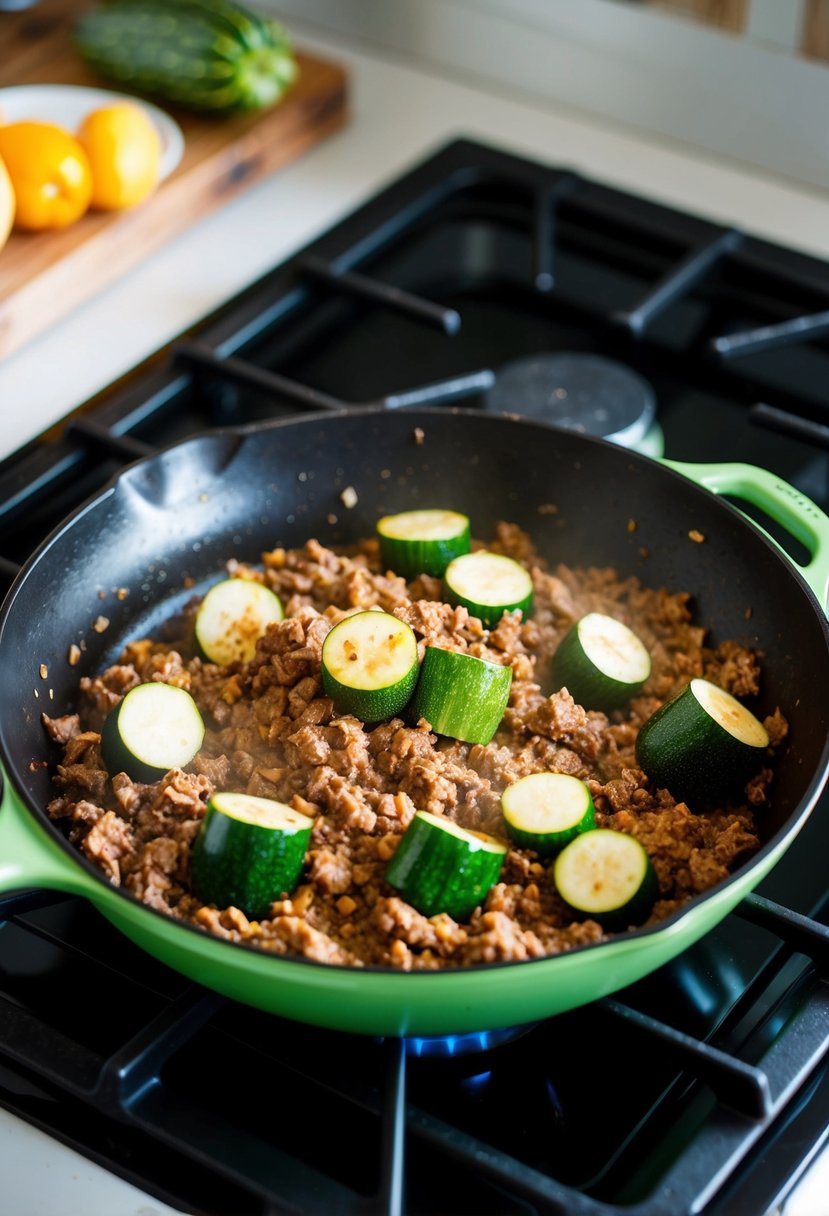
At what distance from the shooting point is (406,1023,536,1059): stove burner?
1.07 m

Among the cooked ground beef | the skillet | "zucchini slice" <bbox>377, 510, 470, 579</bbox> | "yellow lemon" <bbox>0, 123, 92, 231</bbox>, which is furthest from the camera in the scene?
"yellow lemon" <bbox>0, 123, 92, 231</bbox>

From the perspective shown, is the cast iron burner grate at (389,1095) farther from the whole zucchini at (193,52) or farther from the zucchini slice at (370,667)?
the whole zucchini at (193,52)

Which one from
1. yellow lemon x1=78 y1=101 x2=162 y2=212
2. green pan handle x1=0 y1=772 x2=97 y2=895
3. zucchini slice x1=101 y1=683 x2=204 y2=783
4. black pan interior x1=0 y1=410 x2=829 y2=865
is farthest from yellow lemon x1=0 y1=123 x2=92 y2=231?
green pan handle x1=0 y1=772 x2=97 y2=895

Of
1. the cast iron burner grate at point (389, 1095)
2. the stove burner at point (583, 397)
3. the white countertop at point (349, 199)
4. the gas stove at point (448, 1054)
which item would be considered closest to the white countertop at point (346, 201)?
the white countertop at point (349, 199)

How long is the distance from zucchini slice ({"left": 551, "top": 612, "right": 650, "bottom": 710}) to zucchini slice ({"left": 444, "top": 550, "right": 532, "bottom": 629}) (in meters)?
0.07

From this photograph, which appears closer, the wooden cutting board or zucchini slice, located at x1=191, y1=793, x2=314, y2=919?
zucchini slice, located at x1=191, y1=793, x2=314, y2=919

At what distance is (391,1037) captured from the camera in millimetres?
1021

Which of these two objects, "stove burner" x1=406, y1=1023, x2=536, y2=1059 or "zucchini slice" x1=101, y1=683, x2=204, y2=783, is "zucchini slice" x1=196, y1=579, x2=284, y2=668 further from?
"stove burner" x1=406, y1=1023, x2=536, y2=1059

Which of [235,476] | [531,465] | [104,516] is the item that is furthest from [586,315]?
[104,516]

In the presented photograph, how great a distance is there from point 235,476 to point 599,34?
1.01 metres

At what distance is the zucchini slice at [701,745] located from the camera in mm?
1173

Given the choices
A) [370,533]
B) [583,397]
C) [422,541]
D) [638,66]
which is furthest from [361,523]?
[638,66]

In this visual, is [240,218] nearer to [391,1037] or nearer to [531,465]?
[531,465]

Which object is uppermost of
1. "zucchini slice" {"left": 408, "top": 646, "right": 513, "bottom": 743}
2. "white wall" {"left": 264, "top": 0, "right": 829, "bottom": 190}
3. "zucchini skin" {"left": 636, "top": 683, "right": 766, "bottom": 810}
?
"white wall" {"left": 264, "top": 0, "right": 829, "bottom": 190}
